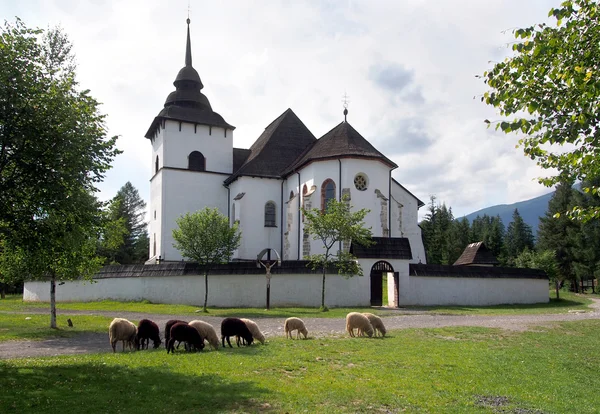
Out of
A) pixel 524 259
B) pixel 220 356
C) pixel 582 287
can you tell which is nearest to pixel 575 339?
pixel 220 356

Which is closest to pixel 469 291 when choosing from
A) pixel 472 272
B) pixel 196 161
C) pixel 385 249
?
pixel 472 272

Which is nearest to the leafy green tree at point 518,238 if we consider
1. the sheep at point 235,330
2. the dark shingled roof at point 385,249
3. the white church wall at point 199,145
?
the white church wall at point 199,145

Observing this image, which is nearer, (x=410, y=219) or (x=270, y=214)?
(x=410, y=219)

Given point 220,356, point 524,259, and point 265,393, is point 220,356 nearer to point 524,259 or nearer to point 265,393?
point 265,393

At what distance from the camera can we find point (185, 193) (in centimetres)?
4238

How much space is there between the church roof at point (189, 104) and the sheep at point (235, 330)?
102ft

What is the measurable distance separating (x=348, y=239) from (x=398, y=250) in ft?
13.0

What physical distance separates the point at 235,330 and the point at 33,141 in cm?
652

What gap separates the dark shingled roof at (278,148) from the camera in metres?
41.0

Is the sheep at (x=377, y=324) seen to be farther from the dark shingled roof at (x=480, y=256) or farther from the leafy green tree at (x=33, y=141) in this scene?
the dark shingled roof at (x=480, y=256)

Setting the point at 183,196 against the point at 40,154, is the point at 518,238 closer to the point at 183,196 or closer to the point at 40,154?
the point at 183,196

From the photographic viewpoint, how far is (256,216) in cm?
4028

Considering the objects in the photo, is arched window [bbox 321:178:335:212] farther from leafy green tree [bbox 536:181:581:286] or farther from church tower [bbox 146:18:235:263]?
leafy green tree [bbox 536:181:581:286]

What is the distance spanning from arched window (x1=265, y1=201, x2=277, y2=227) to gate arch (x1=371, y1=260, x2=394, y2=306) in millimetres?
12756
